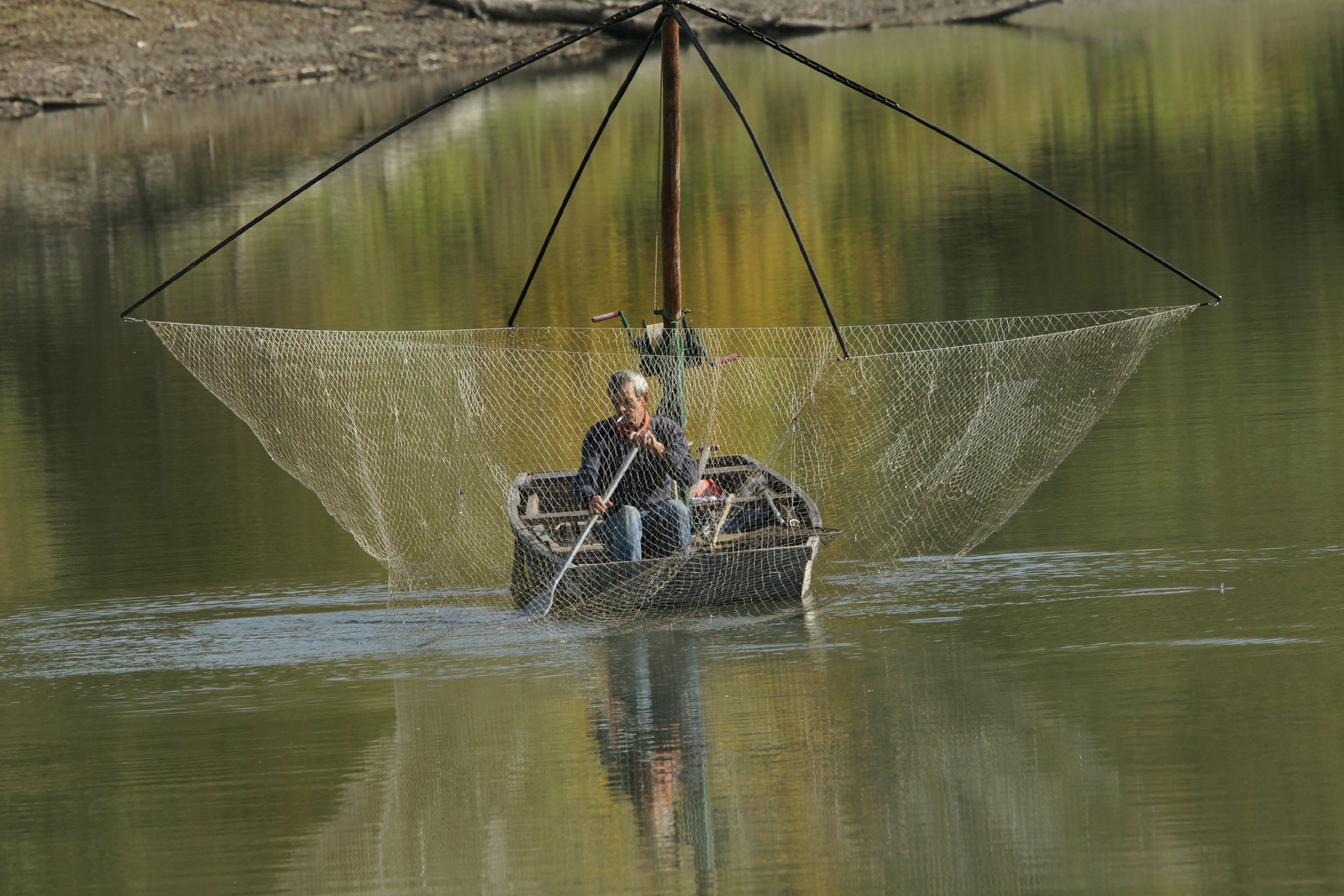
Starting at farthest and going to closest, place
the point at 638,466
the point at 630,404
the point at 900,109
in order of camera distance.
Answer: the point at 638,466, the point at 630,404, the point at 900,109

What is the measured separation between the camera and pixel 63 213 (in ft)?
77.8

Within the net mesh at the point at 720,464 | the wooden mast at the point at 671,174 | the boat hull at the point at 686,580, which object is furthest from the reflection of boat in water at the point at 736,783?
the wooden mast at the point at 671,174

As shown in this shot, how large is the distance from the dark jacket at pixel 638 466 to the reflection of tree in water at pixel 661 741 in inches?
29.4

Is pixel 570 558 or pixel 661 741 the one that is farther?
pixel 570 558

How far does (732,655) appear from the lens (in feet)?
23.8

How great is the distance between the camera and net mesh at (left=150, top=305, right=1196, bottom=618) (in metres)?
7.79

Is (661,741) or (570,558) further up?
(570,558)

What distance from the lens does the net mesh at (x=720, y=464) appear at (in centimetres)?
779

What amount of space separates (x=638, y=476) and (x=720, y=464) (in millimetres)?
1059

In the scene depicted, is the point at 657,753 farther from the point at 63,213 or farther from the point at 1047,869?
the point at 63,213

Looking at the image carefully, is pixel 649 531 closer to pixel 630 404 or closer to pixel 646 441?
pixel 646 441

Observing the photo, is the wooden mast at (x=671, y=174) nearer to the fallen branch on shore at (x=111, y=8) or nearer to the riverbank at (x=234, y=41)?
the riverbank at (x=234, y=41)

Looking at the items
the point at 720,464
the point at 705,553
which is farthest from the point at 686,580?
the point at 720,464

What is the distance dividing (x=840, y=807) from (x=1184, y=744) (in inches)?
50.6
